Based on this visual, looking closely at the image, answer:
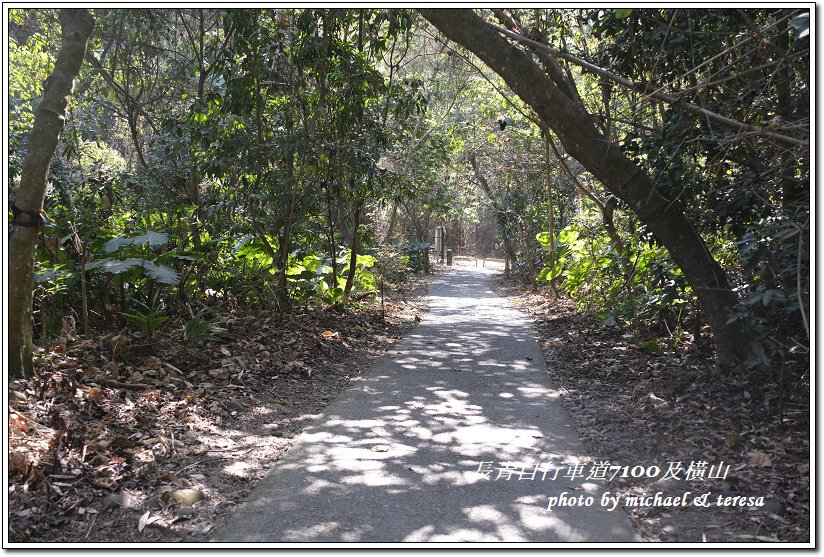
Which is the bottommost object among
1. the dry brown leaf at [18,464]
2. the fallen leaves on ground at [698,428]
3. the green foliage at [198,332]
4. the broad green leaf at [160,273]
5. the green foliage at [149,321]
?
the fallen leaves on ground at [698,428]

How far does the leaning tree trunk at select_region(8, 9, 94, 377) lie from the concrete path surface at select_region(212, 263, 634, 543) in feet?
6.86

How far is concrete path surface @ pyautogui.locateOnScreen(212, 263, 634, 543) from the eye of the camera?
10.4 ft

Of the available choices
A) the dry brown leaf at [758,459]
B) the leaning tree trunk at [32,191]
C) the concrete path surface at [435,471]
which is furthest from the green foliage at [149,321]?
the dry brown leaf at [758,459]

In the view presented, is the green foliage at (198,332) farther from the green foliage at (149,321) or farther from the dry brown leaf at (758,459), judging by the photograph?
the dry brown leaf at (758,459)

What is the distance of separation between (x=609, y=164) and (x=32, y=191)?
4.48 metres

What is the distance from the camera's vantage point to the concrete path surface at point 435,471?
3184mm

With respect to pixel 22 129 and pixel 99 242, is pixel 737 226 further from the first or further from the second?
pixel 22 129

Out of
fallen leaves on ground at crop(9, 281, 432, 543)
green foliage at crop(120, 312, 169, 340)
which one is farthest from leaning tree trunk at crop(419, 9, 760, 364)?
green foliage at crop(120, 312, 169, 340)

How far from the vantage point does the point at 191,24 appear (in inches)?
429

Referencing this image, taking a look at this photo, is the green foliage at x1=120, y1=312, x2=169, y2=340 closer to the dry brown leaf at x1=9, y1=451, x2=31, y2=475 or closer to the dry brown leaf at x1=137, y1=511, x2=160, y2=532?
the dry brown leaf at x1=9, y1=451, x2=31, y2=475

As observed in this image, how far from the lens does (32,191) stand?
14.3 ft

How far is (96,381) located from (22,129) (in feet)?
16.5

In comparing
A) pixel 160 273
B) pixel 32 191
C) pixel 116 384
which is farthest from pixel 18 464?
pixel 160 273

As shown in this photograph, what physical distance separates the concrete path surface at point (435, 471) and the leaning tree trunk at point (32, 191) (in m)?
2.09
